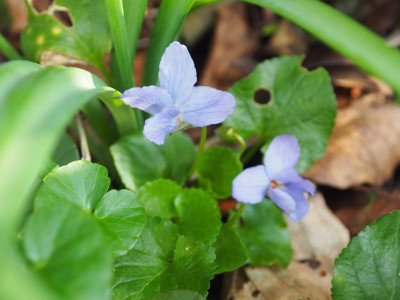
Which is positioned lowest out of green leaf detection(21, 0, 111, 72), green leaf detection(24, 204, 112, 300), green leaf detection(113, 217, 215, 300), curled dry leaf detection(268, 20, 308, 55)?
curled dry leaf detection(268, 20, 308, 55)

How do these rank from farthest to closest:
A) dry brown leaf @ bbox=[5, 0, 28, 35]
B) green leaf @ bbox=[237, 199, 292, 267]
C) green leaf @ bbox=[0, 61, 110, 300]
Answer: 1. dry brown leaf @ bbox=[5, 0, 28, 35]
2. green leaf @ bbox=[237, 199, 292, 267]
3. green leaf @ bbox=[0, 61, 110, 300]

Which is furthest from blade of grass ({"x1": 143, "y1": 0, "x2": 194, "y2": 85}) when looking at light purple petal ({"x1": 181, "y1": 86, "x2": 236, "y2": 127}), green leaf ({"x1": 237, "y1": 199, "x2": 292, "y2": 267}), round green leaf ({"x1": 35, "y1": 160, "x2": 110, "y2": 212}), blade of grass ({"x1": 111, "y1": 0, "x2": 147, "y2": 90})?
green leaf ({"x1": 237, "y1": 199, "x2": 292, "y2": 267})

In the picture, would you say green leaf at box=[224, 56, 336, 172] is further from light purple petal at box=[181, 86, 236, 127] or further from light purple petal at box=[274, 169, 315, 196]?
light purple petal at box=[181, 86, 236, 127]

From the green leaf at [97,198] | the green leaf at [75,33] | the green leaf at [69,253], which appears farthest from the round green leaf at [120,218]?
the green leaf at [75,33]

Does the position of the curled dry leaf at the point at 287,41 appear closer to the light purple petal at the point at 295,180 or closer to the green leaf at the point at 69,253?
the light purple petal at the point at 295,180

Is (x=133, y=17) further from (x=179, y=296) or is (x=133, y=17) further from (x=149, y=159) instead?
(x=179, y=296)

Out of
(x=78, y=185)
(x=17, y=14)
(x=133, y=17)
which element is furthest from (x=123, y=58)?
(x=17, y=14)

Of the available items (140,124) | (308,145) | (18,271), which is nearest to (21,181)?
(18,271)
